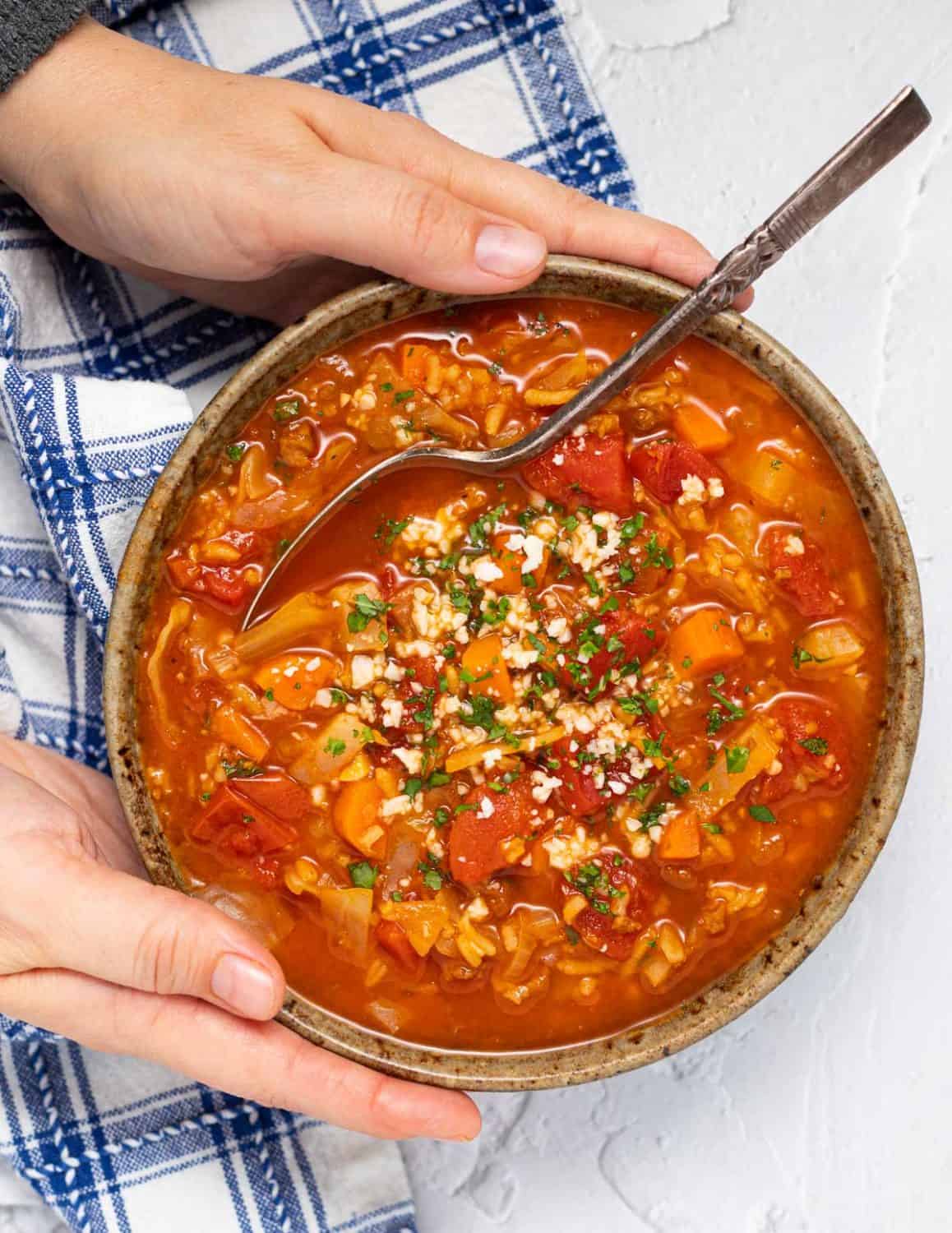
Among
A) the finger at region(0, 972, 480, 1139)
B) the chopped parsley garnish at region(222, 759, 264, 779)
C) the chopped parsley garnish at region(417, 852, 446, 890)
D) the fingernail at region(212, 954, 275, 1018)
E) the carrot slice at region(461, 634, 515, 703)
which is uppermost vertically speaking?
the carrot slice at region(461, 634, 515, 703)

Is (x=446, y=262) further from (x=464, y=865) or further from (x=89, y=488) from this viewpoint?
(x=464, y=865)

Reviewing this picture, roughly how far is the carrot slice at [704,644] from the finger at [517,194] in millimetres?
892

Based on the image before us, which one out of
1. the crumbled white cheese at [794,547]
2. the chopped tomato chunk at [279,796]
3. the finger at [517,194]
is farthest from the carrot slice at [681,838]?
the finger at [517,194]

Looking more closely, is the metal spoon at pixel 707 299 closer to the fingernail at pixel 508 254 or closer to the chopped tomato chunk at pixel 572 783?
the fingernail at pixel 508 254

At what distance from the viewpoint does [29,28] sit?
3631 millimetres

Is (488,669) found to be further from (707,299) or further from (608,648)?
(707,299)

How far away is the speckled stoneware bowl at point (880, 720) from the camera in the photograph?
3.31 m

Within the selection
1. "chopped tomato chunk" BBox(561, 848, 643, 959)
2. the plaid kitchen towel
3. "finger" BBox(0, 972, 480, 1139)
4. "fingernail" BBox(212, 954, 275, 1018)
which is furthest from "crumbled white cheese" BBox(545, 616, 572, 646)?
the plaid kitchen towel

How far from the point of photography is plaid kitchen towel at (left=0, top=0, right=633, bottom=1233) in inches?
157

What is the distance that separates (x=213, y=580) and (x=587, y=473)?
1.00 metres

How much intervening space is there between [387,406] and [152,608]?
0.80m

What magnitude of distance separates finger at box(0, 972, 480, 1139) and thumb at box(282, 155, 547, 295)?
6.50 feet

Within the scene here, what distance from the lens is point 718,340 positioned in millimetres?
3396

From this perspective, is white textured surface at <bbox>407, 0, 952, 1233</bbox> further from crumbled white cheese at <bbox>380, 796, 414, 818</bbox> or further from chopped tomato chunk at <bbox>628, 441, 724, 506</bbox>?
crumbled white cheese at <bbox>380, 796, 414, 818</bbox>
